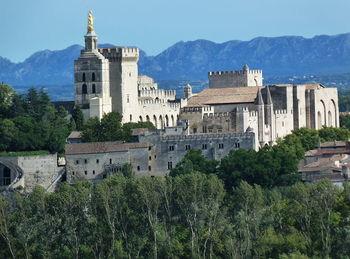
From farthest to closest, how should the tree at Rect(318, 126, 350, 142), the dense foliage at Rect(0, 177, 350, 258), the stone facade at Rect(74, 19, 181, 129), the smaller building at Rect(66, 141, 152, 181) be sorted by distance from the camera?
the tree at Rect(318, 126, 350, 142), the stone facade at Rect(74, 19, 181, 129), the smaller building at Rect(66, 141, 152, 181), the dense foliage at Rect(0, 177, 350, 258)

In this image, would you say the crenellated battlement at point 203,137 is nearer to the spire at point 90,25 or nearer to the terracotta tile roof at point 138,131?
the terracotta tile roof at point 138,131

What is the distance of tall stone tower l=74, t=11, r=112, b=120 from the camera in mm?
95812

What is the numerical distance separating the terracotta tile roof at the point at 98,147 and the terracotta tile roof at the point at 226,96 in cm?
1492

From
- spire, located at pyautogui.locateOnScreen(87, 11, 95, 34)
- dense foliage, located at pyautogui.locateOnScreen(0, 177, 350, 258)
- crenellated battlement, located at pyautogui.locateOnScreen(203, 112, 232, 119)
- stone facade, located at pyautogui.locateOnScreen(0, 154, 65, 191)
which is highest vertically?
spire, located at pyautogui.locateOnScreen(87, 11, 95, 34)

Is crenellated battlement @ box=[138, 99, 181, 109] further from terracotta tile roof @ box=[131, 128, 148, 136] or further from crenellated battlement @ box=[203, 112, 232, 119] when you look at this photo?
terracotta tile roof @ box=[131, 128, 148, 136]

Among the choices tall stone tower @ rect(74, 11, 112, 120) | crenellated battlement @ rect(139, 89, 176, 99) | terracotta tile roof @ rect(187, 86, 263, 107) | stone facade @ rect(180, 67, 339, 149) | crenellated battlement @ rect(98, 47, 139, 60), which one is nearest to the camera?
tall stone tower @ rect(74, 11, 112, 120)

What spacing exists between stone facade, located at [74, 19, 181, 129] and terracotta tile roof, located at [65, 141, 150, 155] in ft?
24.7

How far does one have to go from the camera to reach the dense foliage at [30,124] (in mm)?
91562

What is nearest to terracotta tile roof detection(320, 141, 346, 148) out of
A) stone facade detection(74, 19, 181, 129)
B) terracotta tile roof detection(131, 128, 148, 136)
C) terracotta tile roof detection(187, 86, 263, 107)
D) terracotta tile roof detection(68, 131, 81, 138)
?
terracotta tile roof detection(187, 86, 263, 107)

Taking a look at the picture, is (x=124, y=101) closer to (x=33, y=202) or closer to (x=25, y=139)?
(x=25, y=139)

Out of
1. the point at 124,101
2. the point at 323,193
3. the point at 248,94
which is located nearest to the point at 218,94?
the point at 248,94

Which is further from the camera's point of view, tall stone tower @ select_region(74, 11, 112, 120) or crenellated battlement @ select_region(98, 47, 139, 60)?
crenellated battlement @ select_region(98, 47, 139, 60)

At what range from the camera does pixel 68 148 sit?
8744 cm

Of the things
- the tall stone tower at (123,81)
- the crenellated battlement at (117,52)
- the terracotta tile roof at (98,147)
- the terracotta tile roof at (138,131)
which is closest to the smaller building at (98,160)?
the terracotta tile roof at (98,147)
